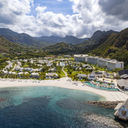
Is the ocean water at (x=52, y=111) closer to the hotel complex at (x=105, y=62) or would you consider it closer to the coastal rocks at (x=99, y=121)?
the coastal rocks at (x=99, y=121)

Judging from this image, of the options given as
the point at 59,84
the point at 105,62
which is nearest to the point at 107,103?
the point at 59,84

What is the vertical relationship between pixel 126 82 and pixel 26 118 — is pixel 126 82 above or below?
above

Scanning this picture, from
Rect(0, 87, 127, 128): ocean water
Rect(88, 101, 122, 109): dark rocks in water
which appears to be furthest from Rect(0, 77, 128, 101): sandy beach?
Rect(88, 101, 122, 109): dark rocks in water

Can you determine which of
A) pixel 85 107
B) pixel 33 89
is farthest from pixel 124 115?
pixel 33 89

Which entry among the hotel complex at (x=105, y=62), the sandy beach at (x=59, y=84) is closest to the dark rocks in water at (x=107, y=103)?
the sandy beach at (x=59, y=84)

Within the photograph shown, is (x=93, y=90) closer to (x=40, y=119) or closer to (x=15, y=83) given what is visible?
(x=40, y=119)

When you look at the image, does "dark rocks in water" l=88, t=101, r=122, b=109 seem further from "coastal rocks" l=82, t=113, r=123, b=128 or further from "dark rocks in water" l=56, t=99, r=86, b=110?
"coastal rocks" l=82, t=113, r=123, b=128

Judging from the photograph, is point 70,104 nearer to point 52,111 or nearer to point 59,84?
point 52,111
